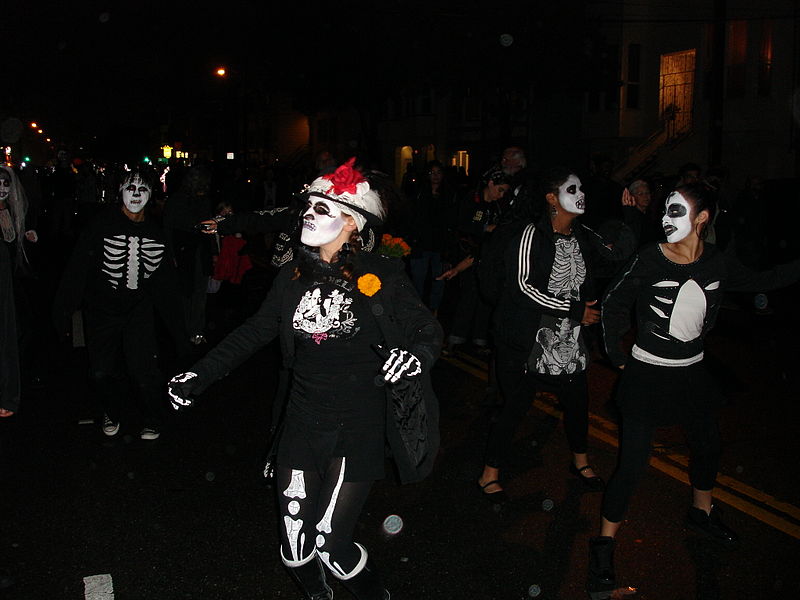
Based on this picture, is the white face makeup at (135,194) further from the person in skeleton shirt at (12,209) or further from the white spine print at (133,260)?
the person in skeleton shirt at (12,209)

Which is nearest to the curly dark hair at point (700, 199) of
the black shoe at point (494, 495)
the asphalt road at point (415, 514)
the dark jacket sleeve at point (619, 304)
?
the dark jacket sleeve at point (619, 304)

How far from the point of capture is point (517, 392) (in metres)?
5.79

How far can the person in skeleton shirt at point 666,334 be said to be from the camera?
4609mm

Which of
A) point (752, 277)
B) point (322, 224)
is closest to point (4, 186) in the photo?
point (322, 224)

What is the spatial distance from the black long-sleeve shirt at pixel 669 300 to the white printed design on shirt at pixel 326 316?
1.64m

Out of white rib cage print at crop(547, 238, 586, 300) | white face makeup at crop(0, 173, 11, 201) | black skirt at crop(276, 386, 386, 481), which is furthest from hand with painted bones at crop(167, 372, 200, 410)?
white face makeup at crop(0, 173, 11, 201)

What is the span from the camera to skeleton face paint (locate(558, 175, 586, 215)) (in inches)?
223

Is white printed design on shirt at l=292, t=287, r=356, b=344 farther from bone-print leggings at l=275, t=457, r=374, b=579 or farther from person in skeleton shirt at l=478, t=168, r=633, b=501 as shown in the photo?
person in skeleton shirt at l=478, t=168, r=633, b=501

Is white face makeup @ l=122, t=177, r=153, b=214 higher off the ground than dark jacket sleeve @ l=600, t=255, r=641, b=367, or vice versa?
white face makeup @ l=122, t=177, r=153, b=214

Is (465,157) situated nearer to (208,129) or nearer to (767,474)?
(767,474)

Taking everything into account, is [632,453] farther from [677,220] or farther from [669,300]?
[677,220]

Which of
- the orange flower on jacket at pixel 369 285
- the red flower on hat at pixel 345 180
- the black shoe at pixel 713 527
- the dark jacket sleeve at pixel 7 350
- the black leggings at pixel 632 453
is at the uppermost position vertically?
the red flower on hat at pixel 345 180

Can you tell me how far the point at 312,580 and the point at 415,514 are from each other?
1880 mm

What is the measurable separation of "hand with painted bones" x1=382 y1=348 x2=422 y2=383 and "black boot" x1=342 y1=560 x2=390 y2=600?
100 cm
